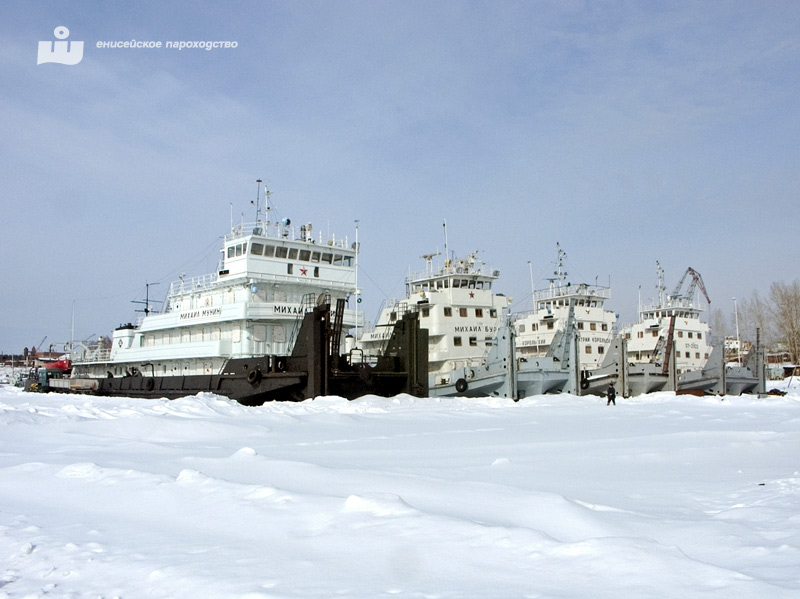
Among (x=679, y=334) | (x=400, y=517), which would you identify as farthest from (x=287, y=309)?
(x=679, y=334)

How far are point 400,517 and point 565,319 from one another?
111 ft

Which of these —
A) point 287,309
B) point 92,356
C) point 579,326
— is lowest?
point 92,356

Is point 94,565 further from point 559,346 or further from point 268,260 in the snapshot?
point 559,346

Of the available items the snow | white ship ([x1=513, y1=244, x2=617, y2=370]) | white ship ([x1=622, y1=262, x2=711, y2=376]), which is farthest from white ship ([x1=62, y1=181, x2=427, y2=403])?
white ship ([x1=622, y1=262, x2=711, y2=376])

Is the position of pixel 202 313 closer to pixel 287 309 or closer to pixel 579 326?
pixel 287 309

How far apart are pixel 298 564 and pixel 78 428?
9.30m

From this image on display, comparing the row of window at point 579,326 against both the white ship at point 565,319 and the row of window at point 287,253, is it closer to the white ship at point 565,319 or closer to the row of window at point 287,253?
the white ship at point 565,319

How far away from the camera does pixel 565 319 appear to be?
3772 centimetres

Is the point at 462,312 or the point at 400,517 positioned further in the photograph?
the point at 462,312

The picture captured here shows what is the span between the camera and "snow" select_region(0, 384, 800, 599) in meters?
4.01

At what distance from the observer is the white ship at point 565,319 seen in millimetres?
37719

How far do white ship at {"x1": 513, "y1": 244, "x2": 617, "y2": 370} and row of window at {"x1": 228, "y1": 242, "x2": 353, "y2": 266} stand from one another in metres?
15.4

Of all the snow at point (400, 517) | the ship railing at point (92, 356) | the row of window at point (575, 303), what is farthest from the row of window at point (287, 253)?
the row of window at point (575, 303)

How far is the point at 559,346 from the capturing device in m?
29.5
